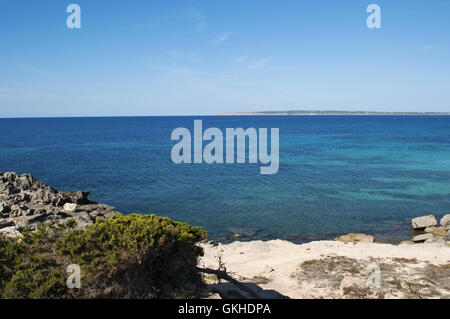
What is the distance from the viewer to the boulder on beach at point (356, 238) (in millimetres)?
18469

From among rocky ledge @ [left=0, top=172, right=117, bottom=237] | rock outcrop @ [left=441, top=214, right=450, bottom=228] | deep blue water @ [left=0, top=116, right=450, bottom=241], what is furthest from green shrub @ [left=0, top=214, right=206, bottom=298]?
rock outcrop @ [left=441, top=214, right=450, bottom=228]

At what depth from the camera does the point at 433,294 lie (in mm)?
10305

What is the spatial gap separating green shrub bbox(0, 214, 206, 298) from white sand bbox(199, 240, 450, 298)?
457 centimetres

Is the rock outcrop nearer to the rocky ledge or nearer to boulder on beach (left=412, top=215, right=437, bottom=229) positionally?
boulder on beach (left=412, top=215, right=437, bottom=229)

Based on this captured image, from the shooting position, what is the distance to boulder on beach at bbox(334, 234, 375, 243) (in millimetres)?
18469

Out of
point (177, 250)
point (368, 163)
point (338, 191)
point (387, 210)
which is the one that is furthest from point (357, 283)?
point (368, 163)

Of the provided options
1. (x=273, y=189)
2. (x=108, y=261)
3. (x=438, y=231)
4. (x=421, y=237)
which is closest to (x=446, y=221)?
(x=438, y=231)

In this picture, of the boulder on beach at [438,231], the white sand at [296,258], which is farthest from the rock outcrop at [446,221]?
the white sand at [296,258]

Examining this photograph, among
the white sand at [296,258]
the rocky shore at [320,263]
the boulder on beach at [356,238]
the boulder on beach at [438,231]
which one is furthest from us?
the boulder on beach at [438,231]

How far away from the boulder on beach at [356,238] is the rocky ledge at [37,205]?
1483cm

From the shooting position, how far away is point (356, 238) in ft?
61.6

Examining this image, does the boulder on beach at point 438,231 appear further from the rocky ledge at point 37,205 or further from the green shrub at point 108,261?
the rocky ledge at point 37,205
